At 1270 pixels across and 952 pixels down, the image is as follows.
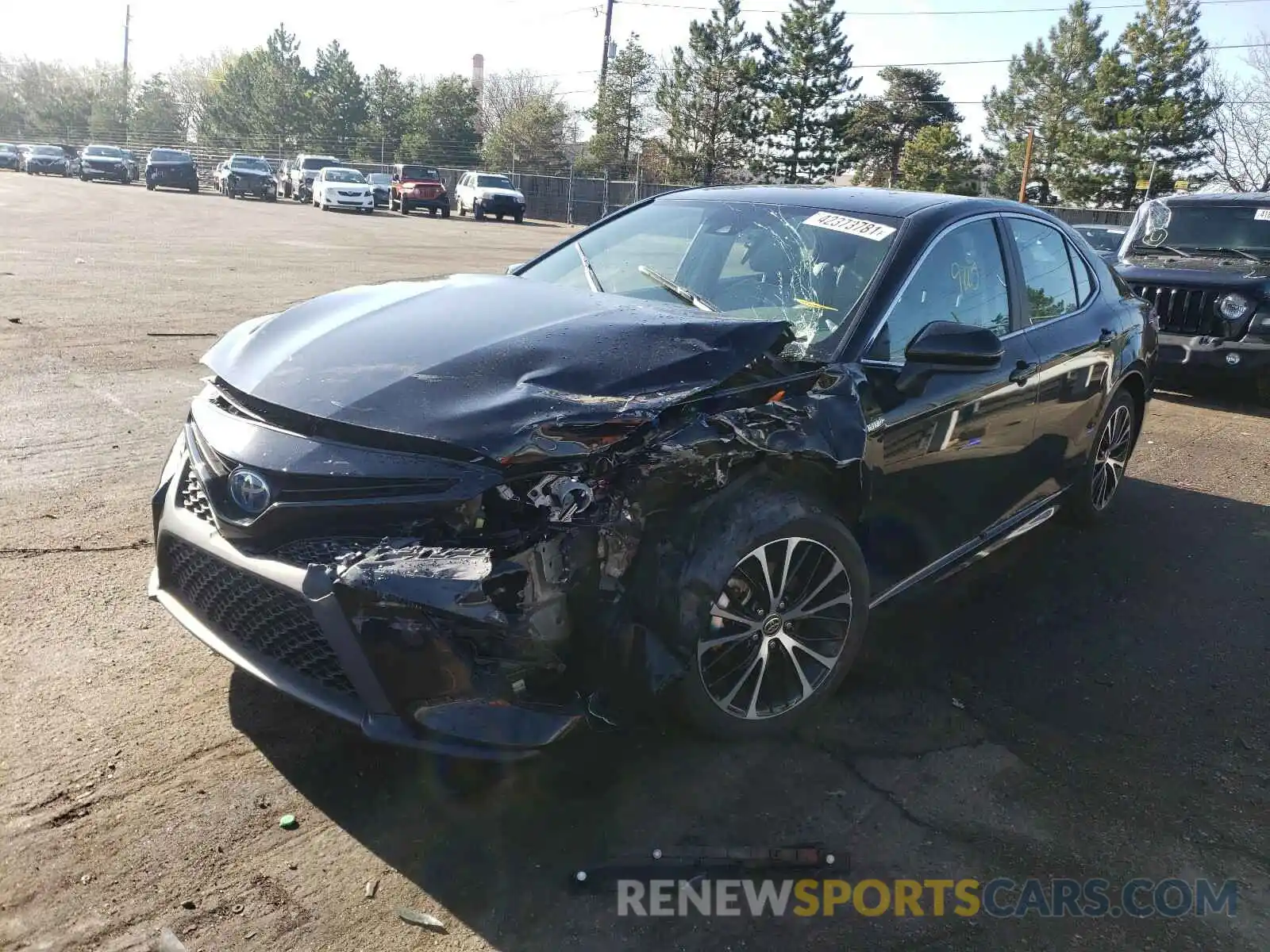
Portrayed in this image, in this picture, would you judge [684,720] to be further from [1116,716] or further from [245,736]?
[1116,716]

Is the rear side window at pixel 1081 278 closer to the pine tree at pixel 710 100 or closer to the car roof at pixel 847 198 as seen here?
the car roof at pixel 847 198

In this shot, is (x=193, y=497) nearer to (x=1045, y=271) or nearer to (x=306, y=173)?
(x=1045, y=271)

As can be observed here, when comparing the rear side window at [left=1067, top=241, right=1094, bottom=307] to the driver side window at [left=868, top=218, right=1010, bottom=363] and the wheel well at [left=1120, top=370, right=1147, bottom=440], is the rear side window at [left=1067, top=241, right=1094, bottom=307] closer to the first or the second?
the wheel well at [left=1120, top=370, right=1147, bottom=440]

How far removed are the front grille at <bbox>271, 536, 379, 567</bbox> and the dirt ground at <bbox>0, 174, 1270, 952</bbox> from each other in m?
0.73

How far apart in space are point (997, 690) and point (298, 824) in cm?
252

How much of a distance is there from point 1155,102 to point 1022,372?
2263 inches

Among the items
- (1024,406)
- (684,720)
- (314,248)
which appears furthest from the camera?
(314,248)

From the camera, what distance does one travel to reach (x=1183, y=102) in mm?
50875

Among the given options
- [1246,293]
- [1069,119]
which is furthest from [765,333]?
[1069,119]

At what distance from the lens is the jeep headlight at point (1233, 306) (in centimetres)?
888

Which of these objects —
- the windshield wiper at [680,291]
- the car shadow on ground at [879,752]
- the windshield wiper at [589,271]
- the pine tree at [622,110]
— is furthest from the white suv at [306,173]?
the car shadow on ground at [879,752]

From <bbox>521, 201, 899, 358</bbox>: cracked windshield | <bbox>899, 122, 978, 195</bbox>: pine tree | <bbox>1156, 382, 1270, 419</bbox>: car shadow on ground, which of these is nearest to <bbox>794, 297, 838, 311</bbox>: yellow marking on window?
<bbox>521, 201, 899, 358</bbox>: cracked windshield

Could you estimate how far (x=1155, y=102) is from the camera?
170ft

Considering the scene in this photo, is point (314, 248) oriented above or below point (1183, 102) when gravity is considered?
below
